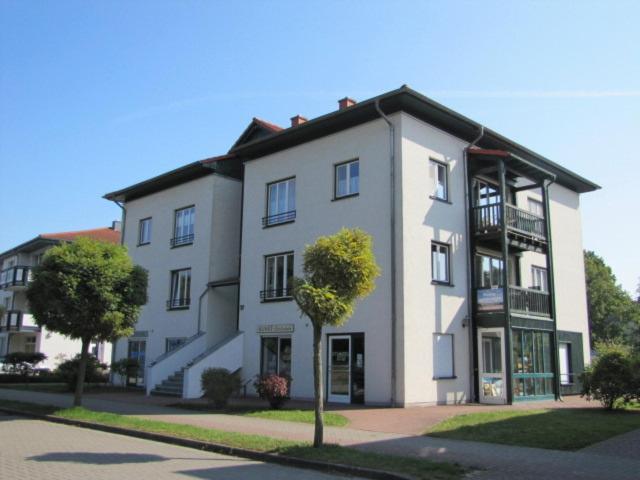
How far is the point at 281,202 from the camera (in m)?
22.6

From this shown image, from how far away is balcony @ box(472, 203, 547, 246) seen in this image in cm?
2034

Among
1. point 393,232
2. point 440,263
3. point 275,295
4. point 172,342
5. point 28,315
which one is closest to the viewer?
point 393,232

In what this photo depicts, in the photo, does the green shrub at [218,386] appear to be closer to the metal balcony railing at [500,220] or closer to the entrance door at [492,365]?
the entrance door at [492,365]

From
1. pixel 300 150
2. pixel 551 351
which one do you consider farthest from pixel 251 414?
pixel 551 351

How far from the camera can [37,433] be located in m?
12.6

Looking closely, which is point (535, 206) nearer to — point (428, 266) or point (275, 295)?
point (428, 266)

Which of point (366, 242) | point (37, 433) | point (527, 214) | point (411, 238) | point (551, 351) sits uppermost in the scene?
point (527, 214)

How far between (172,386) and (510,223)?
44.8 feet

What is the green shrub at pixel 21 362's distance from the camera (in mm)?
35875

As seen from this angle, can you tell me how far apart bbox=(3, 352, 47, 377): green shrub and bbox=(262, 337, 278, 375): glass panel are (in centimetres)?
1892

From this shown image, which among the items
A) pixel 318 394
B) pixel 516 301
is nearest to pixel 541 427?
pixel 318 394

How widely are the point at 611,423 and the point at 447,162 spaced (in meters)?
9.98

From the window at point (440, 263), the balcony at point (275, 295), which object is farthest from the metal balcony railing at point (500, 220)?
the balcony at point (275, 295)

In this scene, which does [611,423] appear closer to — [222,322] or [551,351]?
[551,351]
